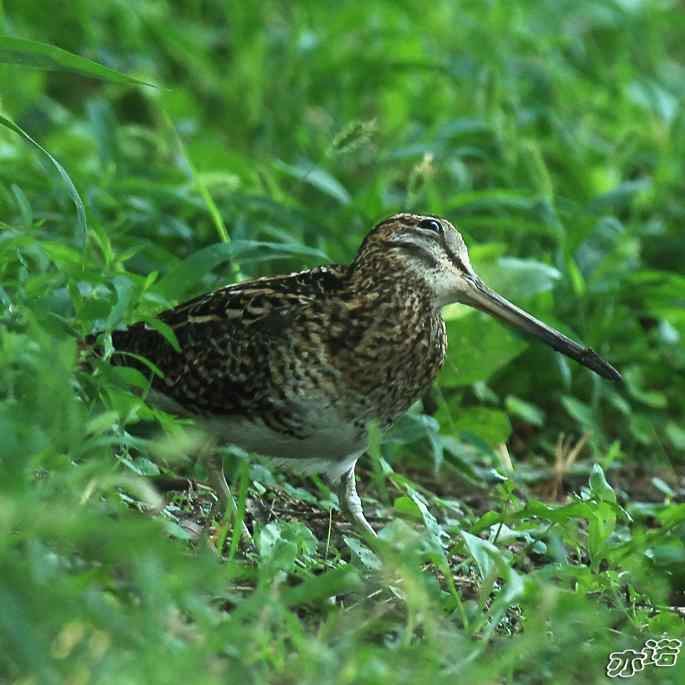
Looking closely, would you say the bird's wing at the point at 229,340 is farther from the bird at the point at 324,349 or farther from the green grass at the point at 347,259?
the green grass at the point at 347,259

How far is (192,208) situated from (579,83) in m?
3.05

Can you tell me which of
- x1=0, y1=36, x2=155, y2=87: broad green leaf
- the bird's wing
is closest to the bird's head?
the bird's wing

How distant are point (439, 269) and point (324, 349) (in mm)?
451

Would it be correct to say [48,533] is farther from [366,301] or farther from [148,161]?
[148,161]

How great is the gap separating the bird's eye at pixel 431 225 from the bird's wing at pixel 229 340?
0.27 metres

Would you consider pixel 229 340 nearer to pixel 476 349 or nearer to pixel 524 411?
pixel 476 349

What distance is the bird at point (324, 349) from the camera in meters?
4.27

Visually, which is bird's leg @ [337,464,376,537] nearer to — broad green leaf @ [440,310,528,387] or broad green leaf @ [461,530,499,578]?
broad green leaf @ [461,530,499,578]

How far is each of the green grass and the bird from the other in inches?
6.5

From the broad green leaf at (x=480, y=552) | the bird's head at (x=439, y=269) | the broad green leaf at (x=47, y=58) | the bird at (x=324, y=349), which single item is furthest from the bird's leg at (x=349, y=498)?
the broad green leaf at (x=47, y=58)

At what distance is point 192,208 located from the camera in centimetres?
603

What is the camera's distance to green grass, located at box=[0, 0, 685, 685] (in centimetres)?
311

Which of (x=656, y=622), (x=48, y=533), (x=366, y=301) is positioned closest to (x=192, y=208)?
(x=366, y=301)

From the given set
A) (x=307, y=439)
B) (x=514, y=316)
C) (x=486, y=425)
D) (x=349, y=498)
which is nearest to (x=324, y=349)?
(x=307, y=439)
